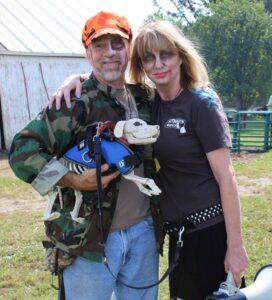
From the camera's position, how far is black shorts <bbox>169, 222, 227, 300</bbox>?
222 cm

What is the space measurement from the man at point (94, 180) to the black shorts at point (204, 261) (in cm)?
19

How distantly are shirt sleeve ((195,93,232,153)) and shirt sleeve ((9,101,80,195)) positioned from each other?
60cm

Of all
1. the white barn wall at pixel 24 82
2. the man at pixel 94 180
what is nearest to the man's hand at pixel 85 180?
the man at pixel 94 180

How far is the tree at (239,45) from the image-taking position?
28953mm

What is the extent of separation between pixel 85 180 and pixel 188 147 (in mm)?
526

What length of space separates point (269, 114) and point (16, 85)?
24.8 feet

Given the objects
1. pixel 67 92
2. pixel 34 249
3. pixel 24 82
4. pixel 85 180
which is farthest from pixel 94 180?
pixel 24 82

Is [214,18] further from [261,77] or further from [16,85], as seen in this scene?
[16,85]

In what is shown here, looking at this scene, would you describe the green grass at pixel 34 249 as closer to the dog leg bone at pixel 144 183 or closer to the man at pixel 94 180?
the man at pixel 94 180

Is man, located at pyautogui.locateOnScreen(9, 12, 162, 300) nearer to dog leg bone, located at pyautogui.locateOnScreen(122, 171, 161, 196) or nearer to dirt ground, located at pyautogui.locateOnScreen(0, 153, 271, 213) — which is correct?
dog leg bone, located at pyautogui.locateOnScreen(122, 171, 161, 196)

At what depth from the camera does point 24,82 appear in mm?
12328

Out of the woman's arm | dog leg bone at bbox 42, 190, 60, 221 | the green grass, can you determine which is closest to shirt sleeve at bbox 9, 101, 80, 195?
dog leg bone at bbox 42, 190, 60, 221

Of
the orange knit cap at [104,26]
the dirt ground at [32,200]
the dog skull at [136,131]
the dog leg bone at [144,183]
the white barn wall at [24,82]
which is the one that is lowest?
the dirt ground at [32,200]

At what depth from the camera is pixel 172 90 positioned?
2.26m
